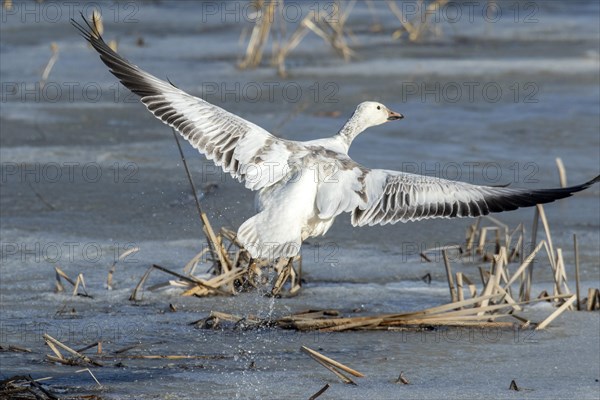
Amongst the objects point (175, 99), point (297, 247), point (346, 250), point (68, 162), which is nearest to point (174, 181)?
point (68, 162)

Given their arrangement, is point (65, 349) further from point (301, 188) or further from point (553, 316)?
point (553, 316)

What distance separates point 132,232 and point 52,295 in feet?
4.38

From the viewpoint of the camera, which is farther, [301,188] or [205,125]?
[205,125]

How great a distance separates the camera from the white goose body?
17.7ft

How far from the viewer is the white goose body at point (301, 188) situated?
17.7ft

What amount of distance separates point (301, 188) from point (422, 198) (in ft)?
2.03

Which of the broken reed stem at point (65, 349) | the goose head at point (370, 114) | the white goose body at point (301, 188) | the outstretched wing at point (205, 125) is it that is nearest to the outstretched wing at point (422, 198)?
the white goose body at point (301, 188)

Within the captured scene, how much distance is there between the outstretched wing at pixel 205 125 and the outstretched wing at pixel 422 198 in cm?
52

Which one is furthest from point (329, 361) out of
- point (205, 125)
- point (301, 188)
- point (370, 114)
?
point (370, 114)

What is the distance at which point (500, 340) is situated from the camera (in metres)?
5.44

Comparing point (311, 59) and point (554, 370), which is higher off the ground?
point (311, 59)

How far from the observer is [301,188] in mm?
5504

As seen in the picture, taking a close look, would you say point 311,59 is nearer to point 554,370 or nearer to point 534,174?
point 534,174

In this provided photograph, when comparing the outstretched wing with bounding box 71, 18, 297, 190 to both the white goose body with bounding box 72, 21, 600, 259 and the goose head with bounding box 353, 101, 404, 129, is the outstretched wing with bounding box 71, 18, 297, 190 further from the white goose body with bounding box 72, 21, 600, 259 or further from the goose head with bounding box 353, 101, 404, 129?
the goose head with bounding box 353, 101, 404, 129
